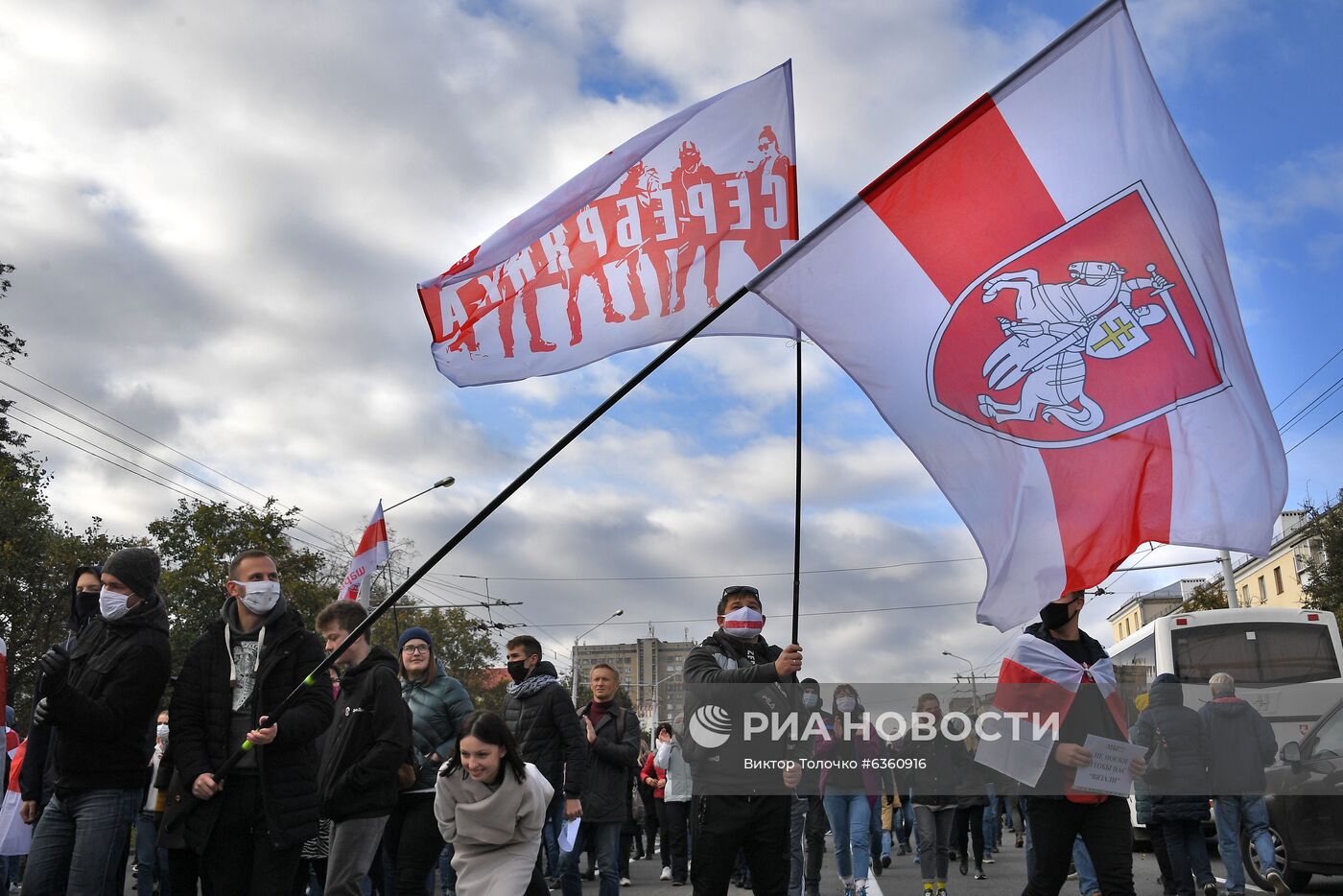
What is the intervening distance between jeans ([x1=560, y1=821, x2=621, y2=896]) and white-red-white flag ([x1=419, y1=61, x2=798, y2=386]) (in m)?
3.25

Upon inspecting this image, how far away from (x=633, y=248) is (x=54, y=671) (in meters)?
4.47

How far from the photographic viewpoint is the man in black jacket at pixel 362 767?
20.3 ft

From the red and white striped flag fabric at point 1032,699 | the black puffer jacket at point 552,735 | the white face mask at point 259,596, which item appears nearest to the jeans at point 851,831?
the black puffer jacket at point 552,735

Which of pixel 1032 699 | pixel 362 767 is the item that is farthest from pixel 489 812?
pixel 1032 699

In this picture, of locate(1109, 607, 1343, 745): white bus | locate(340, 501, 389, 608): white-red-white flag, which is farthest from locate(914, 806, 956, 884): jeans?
locate(340, 501, 389, 608): white-red-white flag

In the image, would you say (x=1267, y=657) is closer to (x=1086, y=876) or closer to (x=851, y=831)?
(x=1086, y=876)

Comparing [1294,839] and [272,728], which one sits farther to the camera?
[1294,839]

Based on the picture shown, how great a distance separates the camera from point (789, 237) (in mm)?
8039

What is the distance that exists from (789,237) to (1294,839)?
6704mm

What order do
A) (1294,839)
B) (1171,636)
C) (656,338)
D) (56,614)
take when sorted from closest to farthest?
(656,338) < (1294,839) < (1171,636) < (56,614)

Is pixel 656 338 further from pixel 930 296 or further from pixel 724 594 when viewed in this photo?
pixel 930 296

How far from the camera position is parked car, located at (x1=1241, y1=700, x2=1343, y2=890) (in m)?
9.72

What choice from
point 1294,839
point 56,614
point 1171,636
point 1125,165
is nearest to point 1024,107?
point 1125,165

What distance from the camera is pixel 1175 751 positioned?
977 centimetres
